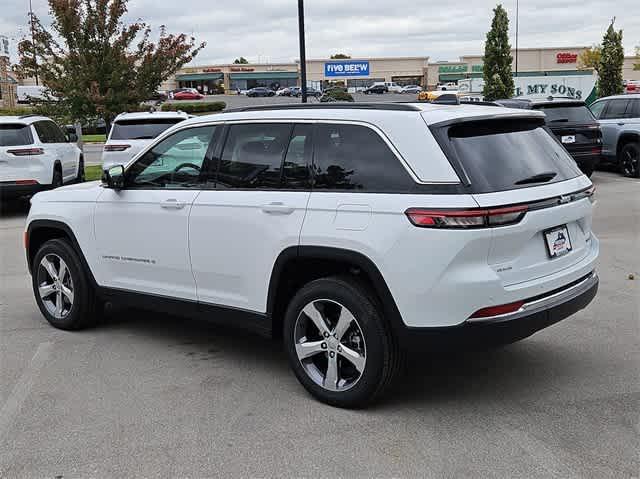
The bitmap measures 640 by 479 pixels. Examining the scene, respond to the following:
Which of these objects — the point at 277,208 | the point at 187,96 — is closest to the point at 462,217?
the point at 277,208

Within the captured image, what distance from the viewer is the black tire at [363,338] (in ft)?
14.2

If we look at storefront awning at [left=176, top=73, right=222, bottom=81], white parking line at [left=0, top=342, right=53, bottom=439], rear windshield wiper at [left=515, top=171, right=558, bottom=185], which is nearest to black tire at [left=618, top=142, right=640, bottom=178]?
rear windshield wiper at [left=515, top=171, right=558, bottom=185]

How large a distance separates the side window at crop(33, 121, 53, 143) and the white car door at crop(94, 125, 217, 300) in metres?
8.87

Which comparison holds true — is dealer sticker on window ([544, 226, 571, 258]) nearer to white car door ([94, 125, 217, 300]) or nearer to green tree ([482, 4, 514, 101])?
white car door ([94, 125, 217, 300])

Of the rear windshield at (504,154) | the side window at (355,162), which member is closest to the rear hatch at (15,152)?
the side window at (355,162)

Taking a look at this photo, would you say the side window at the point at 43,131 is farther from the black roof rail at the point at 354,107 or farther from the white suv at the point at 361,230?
the black roof rail at the point at 354,107

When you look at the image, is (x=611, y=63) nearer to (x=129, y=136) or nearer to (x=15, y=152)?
(x=129, y=136)

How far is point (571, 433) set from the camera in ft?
13.7

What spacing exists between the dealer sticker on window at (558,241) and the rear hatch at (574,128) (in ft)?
36.0

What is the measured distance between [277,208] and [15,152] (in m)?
10.1

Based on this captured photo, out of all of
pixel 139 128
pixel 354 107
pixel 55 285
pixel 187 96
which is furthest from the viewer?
pixel 187 96

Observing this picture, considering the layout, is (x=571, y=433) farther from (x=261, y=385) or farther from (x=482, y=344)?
(x=261, y=385)

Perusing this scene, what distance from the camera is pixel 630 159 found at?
53.9ft

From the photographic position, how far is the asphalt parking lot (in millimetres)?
3902
